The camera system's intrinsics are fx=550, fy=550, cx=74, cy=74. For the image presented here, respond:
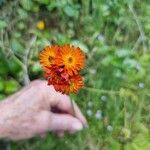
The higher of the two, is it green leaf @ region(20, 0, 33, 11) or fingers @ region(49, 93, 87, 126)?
green leaf @ region(20, 0, 33, 11)

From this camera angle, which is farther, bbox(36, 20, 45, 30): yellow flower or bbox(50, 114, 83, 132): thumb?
bbox(36, 20, 45, 30): yellow flower

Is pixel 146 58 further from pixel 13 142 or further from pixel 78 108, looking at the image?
pixel 13 142

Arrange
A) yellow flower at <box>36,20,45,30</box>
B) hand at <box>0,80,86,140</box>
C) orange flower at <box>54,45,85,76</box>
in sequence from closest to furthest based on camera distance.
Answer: orange flower at <box>54,45,85,76</box> → hand at <box>0,80,86,140</box> → yellow flower at <box>36,20,45,30</box>

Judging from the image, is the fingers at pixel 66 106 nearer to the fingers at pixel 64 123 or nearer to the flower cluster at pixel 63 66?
the fingers at pixel 64 123

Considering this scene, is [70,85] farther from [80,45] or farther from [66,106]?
[80,45]

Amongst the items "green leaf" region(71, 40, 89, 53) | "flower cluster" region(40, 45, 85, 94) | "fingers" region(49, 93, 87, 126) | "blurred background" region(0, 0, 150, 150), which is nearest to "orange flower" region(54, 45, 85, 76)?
"flower cluster" region(40, 45, 85, 94)

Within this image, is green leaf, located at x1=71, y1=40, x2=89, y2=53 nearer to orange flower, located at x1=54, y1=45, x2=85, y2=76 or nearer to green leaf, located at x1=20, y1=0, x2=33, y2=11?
green leaf, located at x1=20, y1=0, x2=33, y2=11

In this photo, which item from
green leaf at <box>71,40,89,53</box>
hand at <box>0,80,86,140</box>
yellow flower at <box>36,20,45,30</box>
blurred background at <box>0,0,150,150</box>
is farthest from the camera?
yellow flower at <box>36,20,45,30</box>
